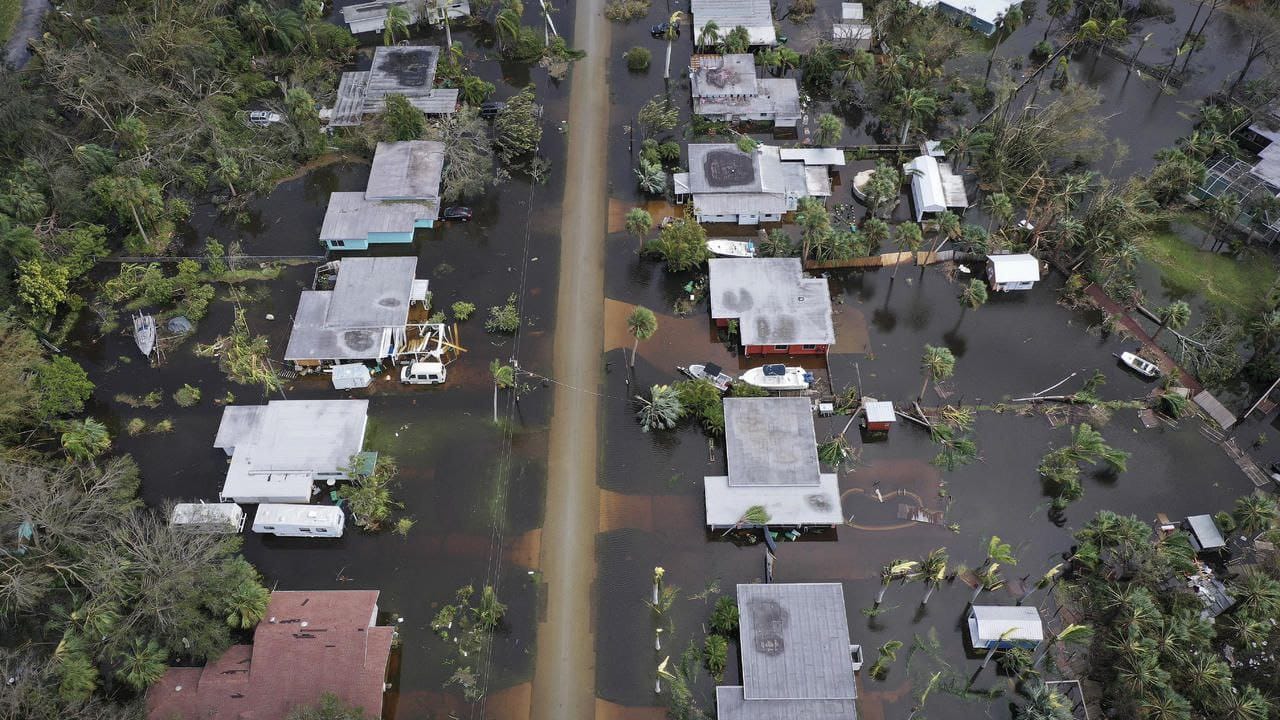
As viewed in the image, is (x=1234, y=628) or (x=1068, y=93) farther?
(x=1068, y=93)

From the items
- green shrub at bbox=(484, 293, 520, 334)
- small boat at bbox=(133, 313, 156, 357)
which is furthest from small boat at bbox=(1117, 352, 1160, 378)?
small boat at bbox=(133, 313, 156, 357)

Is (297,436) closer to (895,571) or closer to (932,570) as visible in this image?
(895,571)

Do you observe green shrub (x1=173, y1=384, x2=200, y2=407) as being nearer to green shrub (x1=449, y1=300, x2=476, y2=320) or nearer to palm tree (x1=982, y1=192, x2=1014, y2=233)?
green shrub (x1=449, y1=300, x2=476, y2=320)

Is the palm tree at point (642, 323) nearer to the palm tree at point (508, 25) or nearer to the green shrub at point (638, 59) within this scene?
the green shrub at point (638, 59)

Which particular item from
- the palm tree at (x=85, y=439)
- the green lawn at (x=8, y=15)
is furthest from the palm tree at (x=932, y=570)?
the green lawn at (x=8, y=15)

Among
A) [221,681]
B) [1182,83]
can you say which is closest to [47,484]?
[221,681]

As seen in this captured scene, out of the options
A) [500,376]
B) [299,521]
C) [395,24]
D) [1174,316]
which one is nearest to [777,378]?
[500,376]

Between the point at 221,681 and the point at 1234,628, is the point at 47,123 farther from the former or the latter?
the point at 1234,628
